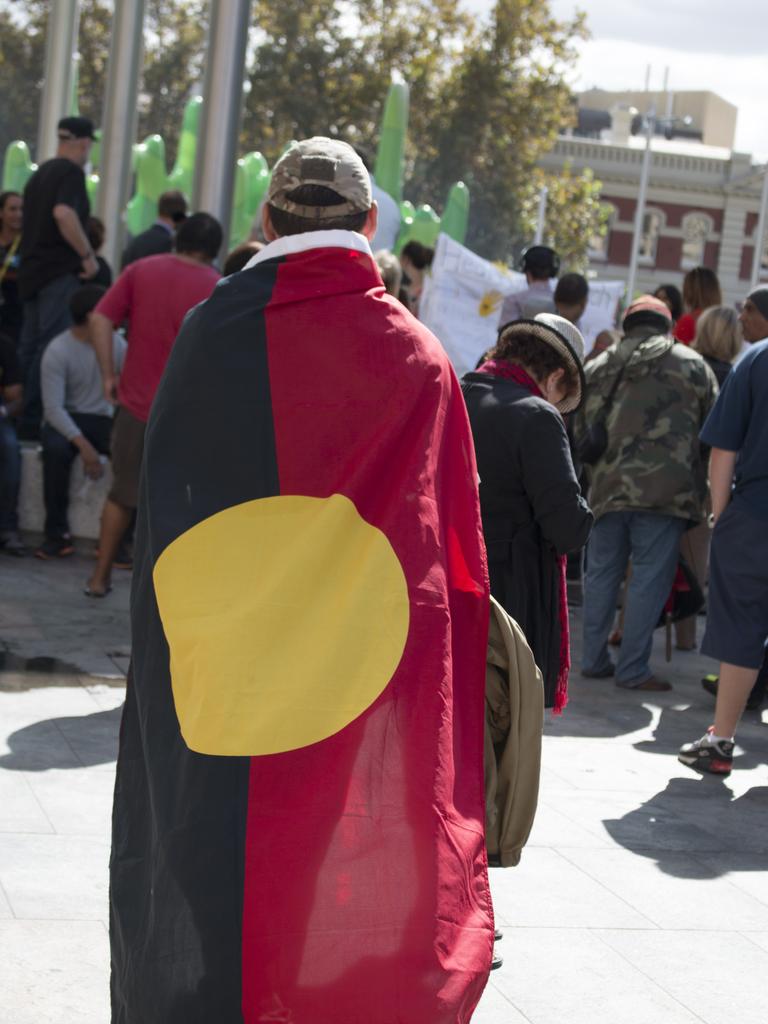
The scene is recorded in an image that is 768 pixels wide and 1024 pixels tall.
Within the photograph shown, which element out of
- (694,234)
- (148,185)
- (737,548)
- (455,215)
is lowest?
(737,548)

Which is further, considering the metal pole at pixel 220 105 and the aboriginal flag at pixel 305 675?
the metal pole at pixel 220 105

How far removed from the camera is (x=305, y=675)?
3006mm

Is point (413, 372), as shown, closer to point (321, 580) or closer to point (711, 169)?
point (321, 580)

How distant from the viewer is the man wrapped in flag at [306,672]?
2928mm

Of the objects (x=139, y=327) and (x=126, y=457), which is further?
(x=126, y=457)

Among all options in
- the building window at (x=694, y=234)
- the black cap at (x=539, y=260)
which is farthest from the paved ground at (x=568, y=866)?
the building window at (x=694, y=234)

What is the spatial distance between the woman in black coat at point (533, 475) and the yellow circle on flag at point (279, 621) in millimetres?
1615

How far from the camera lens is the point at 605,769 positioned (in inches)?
261

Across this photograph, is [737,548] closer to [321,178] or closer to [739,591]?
[739,591]

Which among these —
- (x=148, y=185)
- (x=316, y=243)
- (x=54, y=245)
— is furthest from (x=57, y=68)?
(x=316, y=243)

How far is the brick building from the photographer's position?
227 ft

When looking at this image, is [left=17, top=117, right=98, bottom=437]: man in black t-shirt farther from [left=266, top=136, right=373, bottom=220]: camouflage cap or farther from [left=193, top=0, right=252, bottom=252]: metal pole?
[left=266, top=136, right=373, bottom=220]: camouflage cap

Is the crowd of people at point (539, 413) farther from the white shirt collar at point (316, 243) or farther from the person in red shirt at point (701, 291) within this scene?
the white shirt collar at point (316, 243)

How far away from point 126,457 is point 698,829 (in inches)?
159
